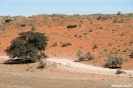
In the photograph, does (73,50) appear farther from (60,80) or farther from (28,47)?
(60,80)

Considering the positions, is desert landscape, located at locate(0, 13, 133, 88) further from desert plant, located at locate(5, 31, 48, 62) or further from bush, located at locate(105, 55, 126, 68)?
desert plant, located at locate(5, 31, 48, 62)

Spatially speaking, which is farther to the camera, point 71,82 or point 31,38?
point 31,38

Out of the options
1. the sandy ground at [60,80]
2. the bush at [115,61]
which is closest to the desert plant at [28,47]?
the sandy ground at [60,80]

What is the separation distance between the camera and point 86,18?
63.4 metres

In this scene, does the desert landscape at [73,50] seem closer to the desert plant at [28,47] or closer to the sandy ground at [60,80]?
the sandy ground at [60,80]

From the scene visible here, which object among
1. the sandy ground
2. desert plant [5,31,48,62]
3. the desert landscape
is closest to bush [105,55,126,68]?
the desert landscape

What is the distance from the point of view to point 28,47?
30.2 meters

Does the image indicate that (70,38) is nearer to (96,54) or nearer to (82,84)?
(96,54)

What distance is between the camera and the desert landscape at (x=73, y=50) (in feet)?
63.2

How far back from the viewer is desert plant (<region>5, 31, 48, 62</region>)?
29.7 meters

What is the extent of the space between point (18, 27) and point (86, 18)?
1711 centimetres

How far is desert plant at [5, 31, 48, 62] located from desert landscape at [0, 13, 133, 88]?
5.69ft

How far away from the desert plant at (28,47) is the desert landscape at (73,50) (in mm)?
1734

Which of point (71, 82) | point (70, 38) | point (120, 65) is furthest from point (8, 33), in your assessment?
point (71, 82)
